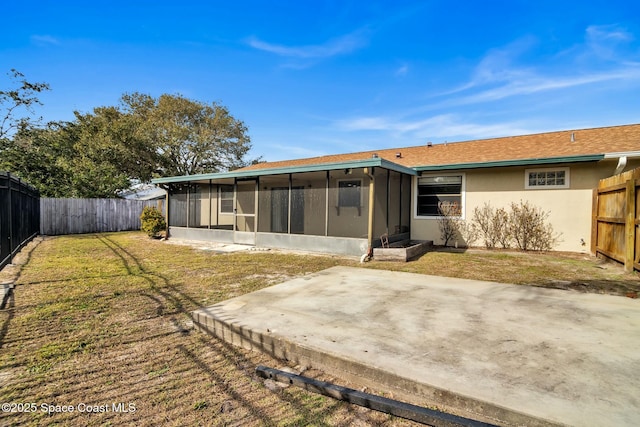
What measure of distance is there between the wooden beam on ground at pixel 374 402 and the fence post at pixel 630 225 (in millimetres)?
6322

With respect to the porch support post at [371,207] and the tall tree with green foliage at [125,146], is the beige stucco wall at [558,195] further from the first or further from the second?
the tall tree with green foliage at [125,146]

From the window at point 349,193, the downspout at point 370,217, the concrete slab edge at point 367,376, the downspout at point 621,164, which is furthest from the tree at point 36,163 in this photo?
Result: the downspout at point 621,164

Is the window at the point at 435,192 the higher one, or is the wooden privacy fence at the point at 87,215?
the window at the point at 435,192

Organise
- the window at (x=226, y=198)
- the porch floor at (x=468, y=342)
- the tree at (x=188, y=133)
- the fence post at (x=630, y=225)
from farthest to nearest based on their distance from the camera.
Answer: the tree at (x=188, y=133) < the window at (x=226, y=198) < the fence post at (x=630, y=225) < the porch floor at (x=468, y=342)

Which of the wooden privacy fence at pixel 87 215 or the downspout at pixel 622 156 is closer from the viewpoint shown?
the downspout at pixel 622 156

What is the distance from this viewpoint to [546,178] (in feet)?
28.4

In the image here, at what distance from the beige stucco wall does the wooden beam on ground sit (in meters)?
8.84

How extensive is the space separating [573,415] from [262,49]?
13159 millimetres

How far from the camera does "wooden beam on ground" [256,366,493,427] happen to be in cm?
176

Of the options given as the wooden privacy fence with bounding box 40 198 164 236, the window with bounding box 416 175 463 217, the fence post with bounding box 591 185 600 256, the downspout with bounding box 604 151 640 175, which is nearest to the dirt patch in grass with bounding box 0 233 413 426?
the window with bounding box 416 175 463 217

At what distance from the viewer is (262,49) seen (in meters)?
11.8

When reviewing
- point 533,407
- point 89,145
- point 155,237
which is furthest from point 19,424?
point 89,145

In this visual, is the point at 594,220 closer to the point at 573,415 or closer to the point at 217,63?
A: the point at 573,415

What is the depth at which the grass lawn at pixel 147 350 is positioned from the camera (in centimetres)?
195
